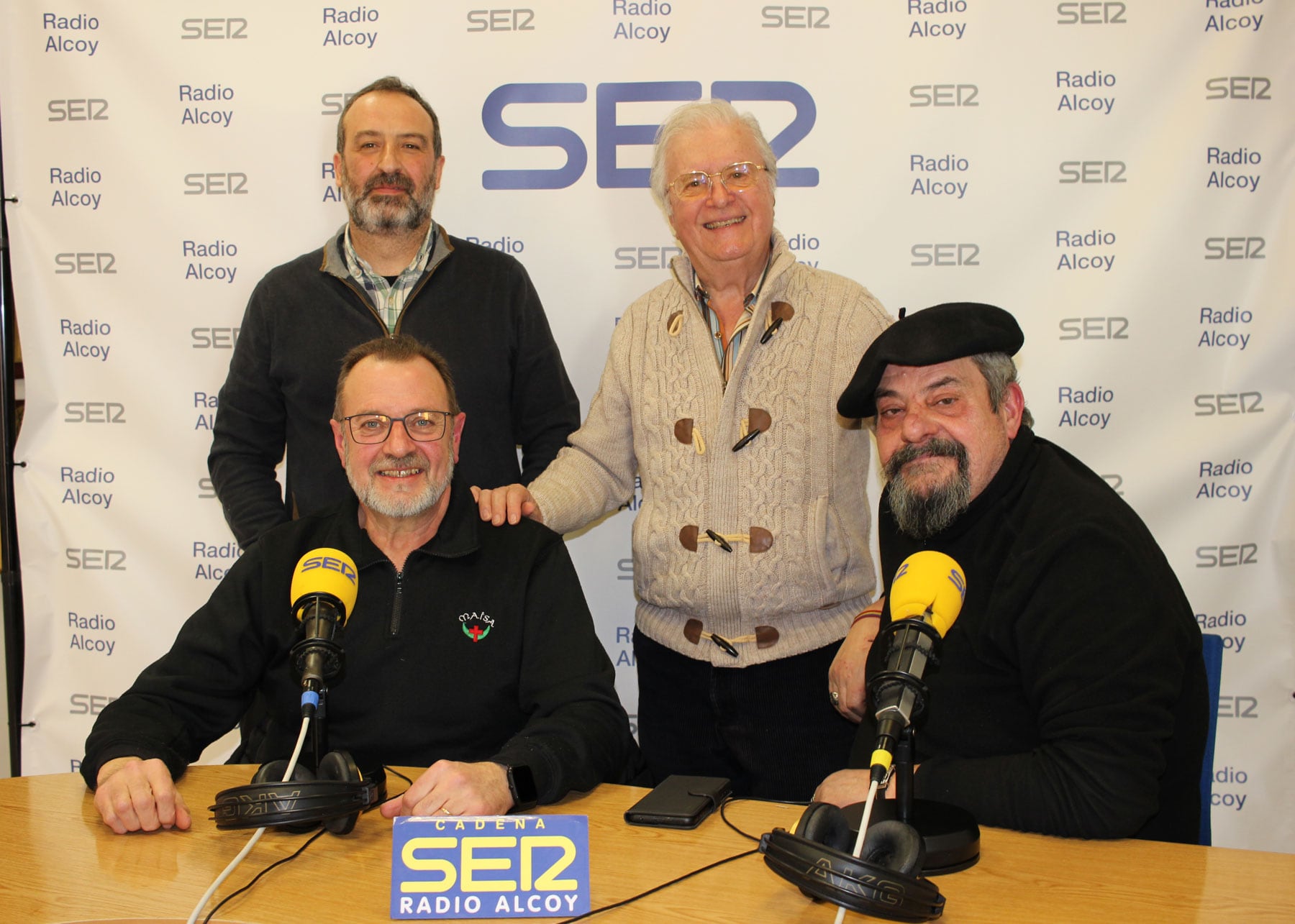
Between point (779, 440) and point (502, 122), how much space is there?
6.00 ft

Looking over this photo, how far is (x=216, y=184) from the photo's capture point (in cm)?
415

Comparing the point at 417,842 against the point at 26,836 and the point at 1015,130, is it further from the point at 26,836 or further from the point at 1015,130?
the point at 1015,130

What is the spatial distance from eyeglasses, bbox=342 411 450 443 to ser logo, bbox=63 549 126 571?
6.71 ft

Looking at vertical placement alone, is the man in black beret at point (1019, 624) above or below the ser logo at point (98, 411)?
below

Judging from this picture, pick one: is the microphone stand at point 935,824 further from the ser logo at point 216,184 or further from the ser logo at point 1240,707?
the ser logo at point 216,184

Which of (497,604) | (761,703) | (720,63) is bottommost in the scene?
(761,703)

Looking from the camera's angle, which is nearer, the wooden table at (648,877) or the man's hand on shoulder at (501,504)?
the wooden table at (648,877)

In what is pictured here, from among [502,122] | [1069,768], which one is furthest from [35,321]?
[1069,768]

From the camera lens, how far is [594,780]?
7.66 ft

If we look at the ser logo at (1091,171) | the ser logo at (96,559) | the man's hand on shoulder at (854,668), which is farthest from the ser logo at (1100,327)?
the ser logo at (96,559)

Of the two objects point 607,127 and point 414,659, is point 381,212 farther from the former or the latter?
point 414,659

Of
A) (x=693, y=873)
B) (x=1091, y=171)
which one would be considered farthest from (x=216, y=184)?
(x=693, y=873)

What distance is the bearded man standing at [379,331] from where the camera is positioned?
11.6 feet

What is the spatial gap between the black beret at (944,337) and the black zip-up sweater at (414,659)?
3.15 feet
